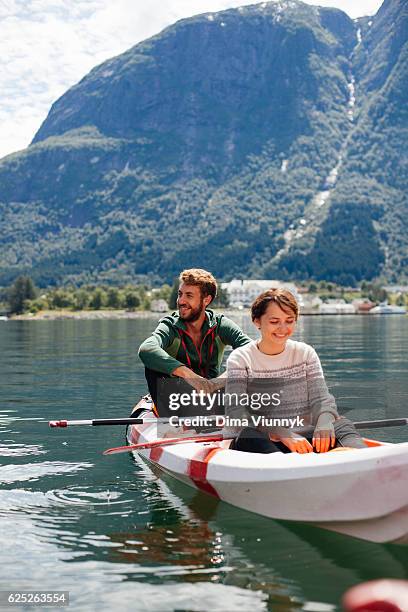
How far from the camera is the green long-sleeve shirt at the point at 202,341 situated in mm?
10836

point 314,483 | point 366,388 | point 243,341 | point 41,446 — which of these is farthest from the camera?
point 366,388

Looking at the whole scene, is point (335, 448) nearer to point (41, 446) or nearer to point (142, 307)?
point (41, 446)

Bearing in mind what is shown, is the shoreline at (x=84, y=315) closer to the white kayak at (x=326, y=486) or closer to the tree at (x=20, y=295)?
the tree at (x=20, y=295)

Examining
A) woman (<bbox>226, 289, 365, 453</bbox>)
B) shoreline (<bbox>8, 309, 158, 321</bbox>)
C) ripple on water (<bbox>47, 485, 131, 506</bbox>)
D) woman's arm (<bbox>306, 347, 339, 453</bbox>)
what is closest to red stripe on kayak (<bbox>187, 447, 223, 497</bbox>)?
woman (<bbox>226, 289, 365, 453</bbox>)

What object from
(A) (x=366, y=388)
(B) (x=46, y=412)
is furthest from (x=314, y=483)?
(A) (x=366, y=388)

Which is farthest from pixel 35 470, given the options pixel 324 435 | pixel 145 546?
pixel 324 435

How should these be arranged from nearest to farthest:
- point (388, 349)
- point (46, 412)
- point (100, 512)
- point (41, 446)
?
point (100, 512) → point (41, 446) → point (46, 412) → point (388, 349)

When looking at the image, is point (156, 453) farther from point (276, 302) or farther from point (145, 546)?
point (276, 302)

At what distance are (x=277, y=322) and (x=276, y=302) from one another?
0.65 ft

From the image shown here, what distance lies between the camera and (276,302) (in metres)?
8.51

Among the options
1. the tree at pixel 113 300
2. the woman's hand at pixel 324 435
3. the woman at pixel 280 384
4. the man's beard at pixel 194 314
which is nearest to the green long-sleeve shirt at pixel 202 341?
the man's beard at pixel 194 314

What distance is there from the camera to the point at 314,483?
7.60m

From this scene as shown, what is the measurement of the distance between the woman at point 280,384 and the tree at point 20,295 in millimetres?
164399

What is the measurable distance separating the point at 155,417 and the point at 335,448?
3521 millimetres
